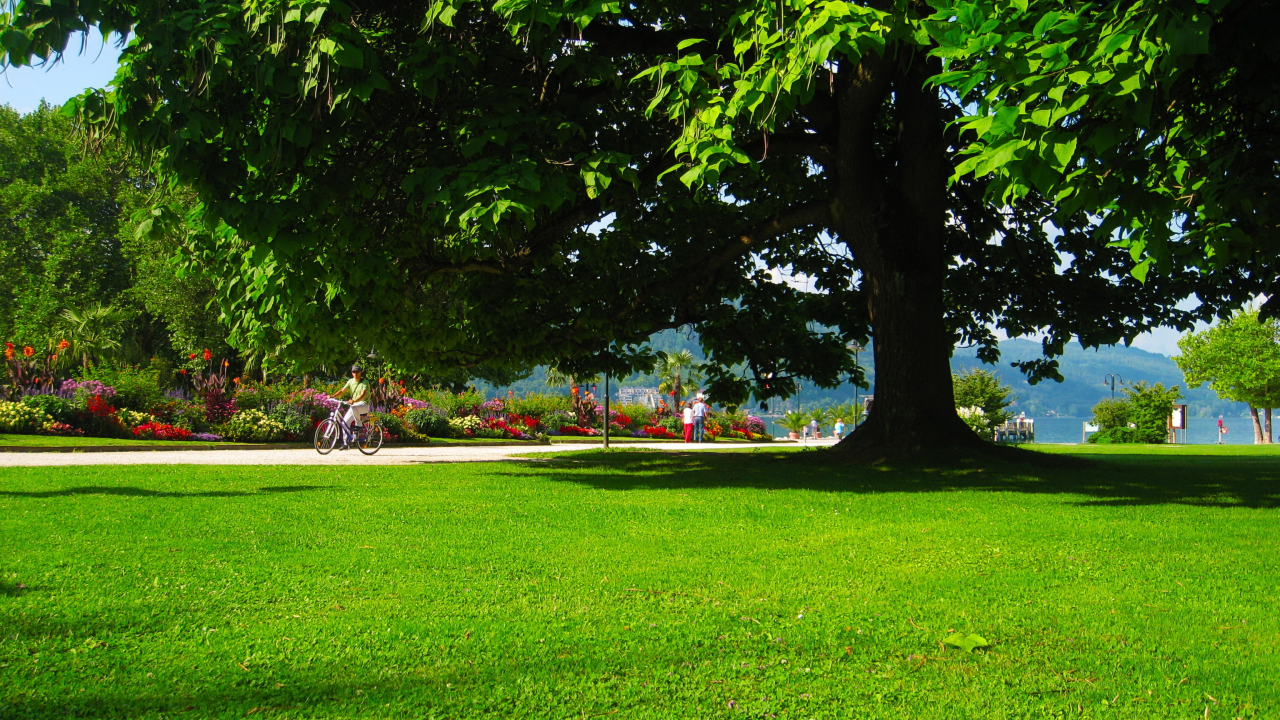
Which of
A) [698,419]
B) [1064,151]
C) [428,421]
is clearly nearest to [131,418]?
[428,421]

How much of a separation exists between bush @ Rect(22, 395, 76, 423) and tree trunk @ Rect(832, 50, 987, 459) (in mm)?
19174

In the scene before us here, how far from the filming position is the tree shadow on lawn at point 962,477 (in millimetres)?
9820

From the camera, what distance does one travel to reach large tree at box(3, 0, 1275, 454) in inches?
250

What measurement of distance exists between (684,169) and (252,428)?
16.7m

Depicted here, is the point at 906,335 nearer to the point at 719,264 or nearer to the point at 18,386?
the point at 719,264

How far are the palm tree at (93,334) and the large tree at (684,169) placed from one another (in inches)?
696

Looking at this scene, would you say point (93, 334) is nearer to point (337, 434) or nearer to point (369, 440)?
point (337, 434)

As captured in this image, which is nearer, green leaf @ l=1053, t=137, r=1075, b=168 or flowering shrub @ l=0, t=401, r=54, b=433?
green leaf @ l=1053, t=137, r=1075, b=168

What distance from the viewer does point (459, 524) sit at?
24.1 feet

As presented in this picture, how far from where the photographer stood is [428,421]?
28359mm

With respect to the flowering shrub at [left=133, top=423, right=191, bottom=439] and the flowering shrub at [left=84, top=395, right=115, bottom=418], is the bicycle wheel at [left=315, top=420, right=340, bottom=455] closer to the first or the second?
the flowering shrub at [left=133, top=423, right=191, bottom=439]

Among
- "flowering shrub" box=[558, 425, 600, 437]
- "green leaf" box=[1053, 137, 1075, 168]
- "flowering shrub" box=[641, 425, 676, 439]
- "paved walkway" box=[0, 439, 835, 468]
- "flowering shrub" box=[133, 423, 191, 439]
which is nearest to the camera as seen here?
"green leaf" box=[1053, 137, 1075, 168]

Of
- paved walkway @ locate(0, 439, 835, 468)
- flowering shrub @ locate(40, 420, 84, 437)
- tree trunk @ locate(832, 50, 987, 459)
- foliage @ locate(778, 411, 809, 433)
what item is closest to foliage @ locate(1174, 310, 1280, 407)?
foliage @ locate(778, 411, 809, 433)

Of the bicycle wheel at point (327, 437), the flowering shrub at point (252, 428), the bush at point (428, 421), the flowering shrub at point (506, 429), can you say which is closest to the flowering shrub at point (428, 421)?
the bush at point (428, 421)
